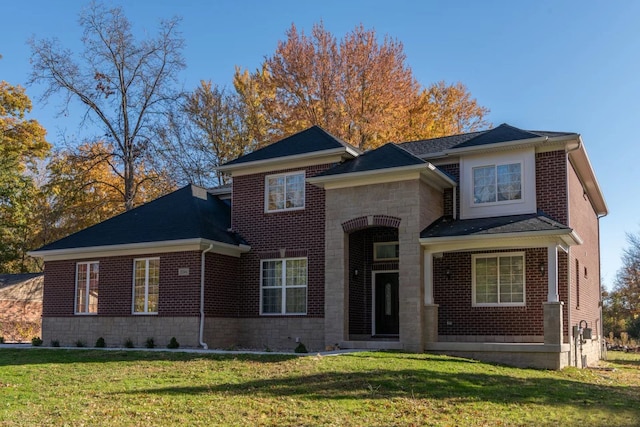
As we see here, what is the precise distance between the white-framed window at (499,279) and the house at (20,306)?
22.1 meters

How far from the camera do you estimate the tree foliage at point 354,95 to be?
32281 millimetres

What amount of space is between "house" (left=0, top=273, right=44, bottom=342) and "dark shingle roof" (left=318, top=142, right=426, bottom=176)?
1963 cm

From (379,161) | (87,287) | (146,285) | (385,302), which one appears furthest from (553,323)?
(87,287)

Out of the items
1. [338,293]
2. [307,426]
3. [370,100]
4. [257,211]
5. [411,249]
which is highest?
[370,100]

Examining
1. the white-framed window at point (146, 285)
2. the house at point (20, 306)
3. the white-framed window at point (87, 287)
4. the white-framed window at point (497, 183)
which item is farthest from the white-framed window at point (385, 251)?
the house at point (20, 306)

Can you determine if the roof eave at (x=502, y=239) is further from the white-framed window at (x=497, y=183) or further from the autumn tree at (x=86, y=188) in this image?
the autumn tree at (x=86, y=188)

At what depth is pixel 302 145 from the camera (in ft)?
70.0

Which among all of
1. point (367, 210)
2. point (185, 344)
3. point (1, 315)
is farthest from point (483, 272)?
point (1, 315)

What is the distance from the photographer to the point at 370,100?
1271 inches

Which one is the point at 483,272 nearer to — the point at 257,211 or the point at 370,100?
the point at 257,211

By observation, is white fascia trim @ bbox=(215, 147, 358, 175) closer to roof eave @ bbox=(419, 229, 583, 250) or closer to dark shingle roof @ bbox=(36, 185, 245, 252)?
dark shingle roof @ bbox=(36, 185, 245, 252)

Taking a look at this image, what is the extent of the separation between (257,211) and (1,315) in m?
16.8

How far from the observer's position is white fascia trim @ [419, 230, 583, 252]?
1656 cm

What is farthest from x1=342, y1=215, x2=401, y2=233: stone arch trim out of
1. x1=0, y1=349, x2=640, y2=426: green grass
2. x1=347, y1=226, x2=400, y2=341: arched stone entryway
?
x1=0, y1=349, x2=640, y2=426: green grass
